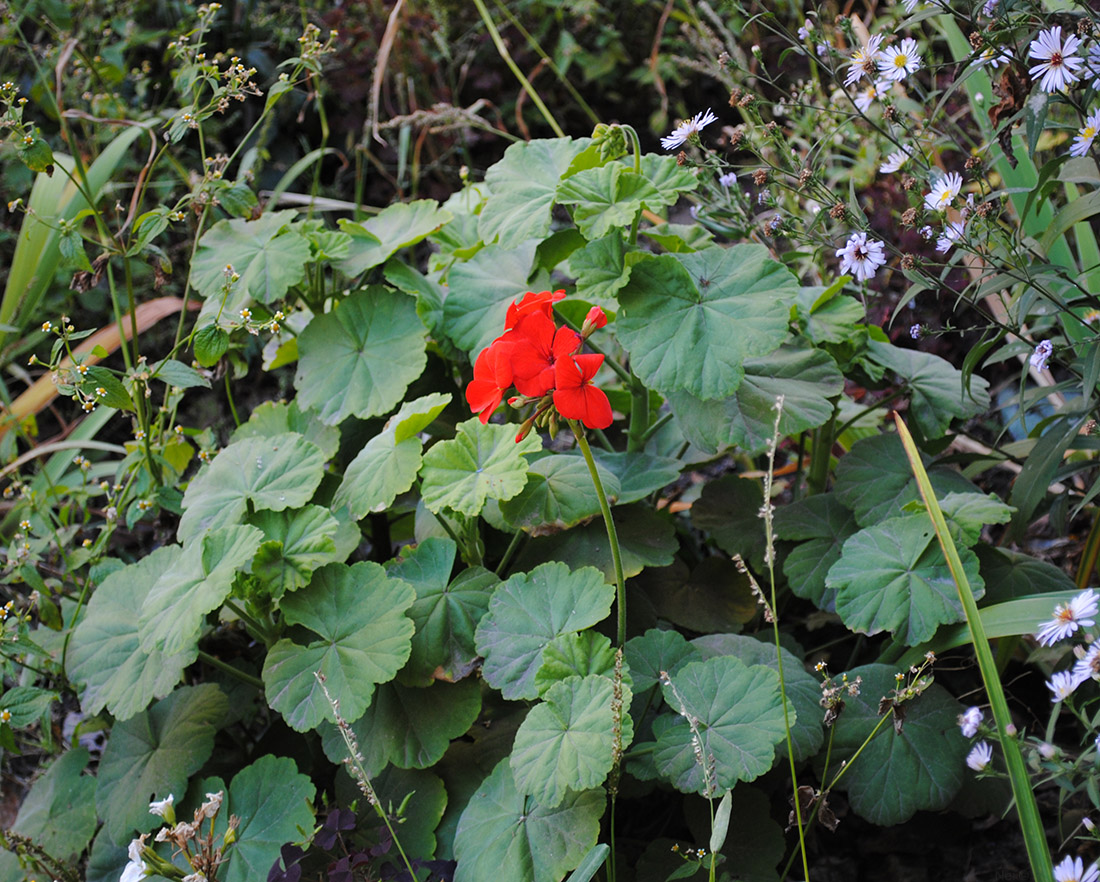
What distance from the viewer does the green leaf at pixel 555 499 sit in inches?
58.2

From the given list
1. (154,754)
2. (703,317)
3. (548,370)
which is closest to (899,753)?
(703,317)

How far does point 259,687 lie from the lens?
1715 mm

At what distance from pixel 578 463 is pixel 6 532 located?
1.82 metres

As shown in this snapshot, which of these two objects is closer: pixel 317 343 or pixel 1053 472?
pixel 1053 472

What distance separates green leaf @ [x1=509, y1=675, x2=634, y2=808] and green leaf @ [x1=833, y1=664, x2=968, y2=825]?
0.48 meters

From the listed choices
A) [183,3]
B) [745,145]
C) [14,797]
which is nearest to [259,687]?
[14,797]

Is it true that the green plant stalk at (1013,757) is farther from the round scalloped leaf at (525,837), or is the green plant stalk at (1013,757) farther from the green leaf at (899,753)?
the round scalloped leaf at (525,837)

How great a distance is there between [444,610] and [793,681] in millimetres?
590

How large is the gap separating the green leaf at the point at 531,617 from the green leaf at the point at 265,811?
382mm

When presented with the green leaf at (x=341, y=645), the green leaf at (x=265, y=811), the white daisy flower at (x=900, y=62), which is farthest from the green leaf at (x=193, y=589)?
the white daisy flower at (x=900, y=62)

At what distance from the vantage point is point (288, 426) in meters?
1.89

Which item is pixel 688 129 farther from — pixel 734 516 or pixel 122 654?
pixel 122 654

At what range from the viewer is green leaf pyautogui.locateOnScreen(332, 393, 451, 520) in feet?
4.99

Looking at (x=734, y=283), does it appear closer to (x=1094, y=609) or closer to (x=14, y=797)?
(x=1094, y=609)
